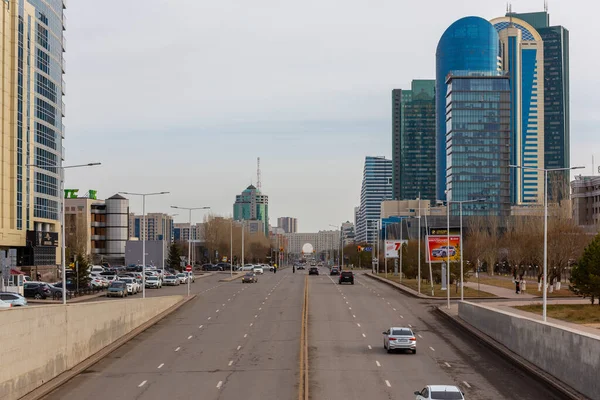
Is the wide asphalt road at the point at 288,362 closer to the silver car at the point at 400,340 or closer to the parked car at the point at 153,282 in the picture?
the silver car at the point at 400,340

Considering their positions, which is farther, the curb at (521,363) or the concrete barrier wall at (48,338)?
the curb at (521,363)

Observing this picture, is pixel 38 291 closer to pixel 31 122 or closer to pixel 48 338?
pixel 31 122

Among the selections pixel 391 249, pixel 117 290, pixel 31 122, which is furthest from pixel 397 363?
pixel 31 122

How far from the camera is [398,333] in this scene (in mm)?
36906

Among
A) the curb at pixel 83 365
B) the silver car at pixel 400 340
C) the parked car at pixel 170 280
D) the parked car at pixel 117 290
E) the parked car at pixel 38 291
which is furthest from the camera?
the parked car at pixel 170 280

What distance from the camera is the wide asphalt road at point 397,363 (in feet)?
89.2

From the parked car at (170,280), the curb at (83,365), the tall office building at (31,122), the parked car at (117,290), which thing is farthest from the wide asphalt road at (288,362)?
the tall office building at (31,122)

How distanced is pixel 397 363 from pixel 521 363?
519cm

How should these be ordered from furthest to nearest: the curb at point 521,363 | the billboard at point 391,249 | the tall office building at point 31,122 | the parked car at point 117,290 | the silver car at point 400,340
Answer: the billboard at point 391,249 < the tall office building at point 31,122 < the parked car at point 117,290 < the silver car at point 400,340 < the curb at point 521,363

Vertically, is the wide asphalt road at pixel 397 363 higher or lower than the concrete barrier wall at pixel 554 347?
lower

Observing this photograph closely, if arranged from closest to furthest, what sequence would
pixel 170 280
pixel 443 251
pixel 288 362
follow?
pixel 288 362 < pixel 443 251 < pixel 170 280

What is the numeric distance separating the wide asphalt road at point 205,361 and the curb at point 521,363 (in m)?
9.22

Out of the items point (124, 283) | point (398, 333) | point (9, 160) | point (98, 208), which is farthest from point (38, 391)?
point (98, 208)

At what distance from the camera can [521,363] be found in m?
32.8
